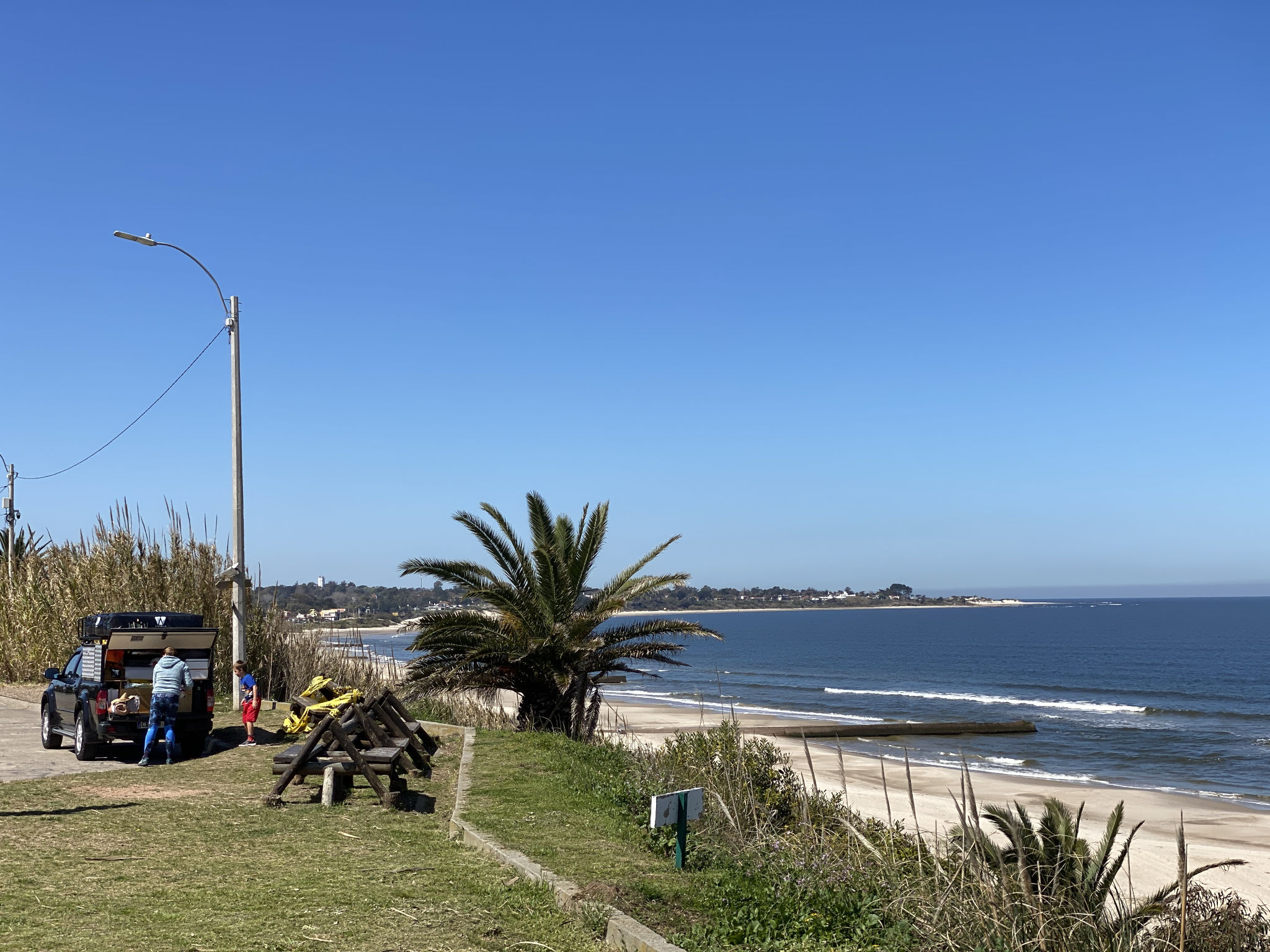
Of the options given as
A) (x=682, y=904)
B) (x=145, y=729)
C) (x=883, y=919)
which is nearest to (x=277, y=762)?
(x=145, y=729)

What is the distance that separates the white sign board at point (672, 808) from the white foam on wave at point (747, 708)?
29.3 meters

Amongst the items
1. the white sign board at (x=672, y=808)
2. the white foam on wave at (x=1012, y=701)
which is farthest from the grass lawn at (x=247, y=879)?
the white foam on wave at (x=1012, y=701)

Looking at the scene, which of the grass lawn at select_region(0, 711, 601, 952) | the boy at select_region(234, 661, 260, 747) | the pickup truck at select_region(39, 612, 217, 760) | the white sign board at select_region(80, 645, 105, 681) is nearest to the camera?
the grass lawn at select_region(0, 711, 601, 952)

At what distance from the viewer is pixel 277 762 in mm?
11000

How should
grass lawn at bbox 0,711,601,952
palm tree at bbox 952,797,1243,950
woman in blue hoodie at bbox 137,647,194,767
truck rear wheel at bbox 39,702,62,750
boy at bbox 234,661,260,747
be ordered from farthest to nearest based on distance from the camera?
1. truck rear wheel at bbox 39,702,62,750
2. boy at bbox 234,661,260,747
3. woman in blue hoodie at bbox 137,647,194,767
4. palm tree at bbox 952,797,1243,950
5. grass lawn at bbox 0,711,601,952

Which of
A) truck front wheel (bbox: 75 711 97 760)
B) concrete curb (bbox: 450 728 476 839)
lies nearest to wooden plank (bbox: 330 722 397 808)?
concrete curb (bbox: 450 728 476 839)

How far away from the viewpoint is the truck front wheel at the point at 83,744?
1441 cm

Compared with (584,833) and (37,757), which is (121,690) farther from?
(584,833)

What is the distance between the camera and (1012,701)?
55.0m

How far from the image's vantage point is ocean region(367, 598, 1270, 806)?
34031 mm

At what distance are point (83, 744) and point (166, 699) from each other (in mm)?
1566

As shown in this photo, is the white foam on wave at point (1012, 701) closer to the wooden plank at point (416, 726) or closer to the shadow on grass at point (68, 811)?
the wooden plank at point (416, 726)

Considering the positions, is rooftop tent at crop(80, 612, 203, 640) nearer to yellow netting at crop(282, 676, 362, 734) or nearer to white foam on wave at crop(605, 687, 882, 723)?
yellow netting at crop(282, 676, 362, 734)

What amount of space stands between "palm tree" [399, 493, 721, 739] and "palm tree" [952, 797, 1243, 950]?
10.6 metres
